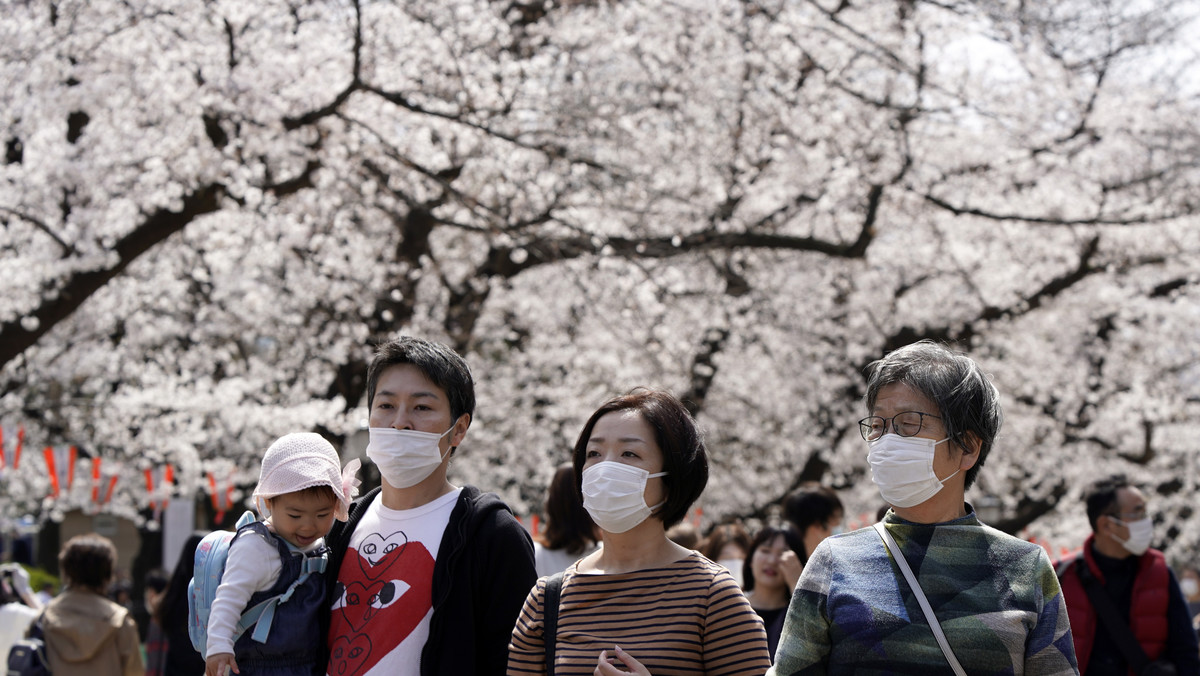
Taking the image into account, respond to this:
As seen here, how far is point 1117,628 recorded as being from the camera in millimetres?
4633

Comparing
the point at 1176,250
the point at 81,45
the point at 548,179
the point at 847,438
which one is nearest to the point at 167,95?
the point at 81,45

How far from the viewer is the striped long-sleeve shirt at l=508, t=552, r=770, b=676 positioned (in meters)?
2.27

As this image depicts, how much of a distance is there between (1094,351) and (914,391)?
13.9 m

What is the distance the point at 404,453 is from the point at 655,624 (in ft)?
2.82

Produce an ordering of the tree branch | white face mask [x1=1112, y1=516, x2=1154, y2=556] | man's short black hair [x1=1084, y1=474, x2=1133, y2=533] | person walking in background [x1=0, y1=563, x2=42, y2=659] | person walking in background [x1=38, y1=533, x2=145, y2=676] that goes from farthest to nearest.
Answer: the tree branch, person walking in background [x1=0, y1=563, x2=42, y2=659], person walking in background [x1=38, y1=533, x2=145, y2=676], man's short black hair [x1=1084, y1=474, x2=1133, y2=533], white face mask [x1=1112, y1=516, x2=1154, y2=556]

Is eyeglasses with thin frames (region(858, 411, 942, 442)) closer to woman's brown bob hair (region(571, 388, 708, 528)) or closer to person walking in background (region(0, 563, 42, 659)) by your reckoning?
woman's brown bob hair (region(571, 388, 708, 528))

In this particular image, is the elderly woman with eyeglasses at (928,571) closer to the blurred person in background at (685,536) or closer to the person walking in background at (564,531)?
the person walking in background at (564,531)

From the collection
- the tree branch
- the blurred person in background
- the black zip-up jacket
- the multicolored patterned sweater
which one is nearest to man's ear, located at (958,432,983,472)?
the multicolored patterned sweater

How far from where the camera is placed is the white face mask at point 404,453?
2.81 m

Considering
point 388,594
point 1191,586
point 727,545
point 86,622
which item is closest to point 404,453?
point 388,594

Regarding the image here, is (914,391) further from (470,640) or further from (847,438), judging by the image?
(847,438)

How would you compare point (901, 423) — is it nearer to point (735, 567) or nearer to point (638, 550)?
point (638, 550)

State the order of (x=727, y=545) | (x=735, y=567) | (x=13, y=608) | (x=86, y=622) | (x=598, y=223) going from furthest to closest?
(x=598, y=223) → (x=13, y=608) → (x=727, y=545) → (x=86, y=622) → (x=735, y=567)

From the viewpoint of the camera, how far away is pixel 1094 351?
48.5 feet
